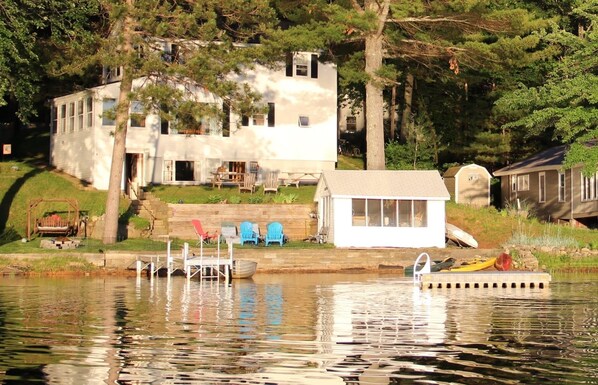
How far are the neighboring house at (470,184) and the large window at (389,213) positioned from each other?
14449 mm

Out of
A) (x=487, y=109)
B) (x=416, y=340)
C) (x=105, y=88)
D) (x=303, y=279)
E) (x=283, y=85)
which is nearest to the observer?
(x=416, y=340)

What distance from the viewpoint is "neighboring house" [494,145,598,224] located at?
5416 cm

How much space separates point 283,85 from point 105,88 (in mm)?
10643

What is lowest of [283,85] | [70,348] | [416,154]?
[70,348]

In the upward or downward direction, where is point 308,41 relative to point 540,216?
upward

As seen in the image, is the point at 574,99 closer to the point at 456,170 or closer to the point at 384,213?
the point at 384,213

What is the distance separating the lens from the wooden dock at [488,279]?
33.7 m

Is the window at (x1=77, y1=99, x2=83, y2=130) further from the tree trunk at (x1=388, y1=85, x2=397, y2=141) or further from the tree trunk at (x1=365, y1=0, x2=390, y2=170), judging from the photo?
the tree trunk at (x1=388, y1=85, x2=397, y2=141)

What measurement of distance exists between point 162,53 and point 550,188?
80.4 ft

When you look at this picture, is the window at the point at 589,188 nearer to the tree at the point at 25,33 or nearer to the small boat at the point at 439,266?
the small boat at the point at 439,266

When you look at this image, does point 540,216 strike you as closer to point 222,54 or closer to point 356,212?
point 356,212

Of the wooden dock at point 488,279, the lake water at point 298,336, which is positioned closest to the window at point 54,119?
the lake water at point 298,336

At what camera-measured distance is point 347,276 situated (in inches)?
1575

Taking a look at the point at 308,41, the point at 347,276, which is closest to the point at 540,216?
the point at 308,41
